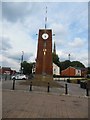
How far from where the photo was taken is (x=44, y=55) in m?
43.3

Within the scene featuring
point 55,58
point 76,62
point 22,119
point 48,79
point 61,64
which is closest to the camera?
point 22,119

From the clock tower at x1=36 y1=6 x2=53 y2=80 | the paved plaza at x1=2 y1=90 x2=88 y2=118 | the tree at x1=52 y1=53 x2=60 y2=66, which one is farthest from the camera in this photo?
the tree at x1=52 y1=53 x2=60 y2=66

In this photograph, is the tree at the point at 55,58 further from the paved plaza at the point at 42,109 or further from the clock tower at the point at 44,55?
the paved plaza at the point at 42,109

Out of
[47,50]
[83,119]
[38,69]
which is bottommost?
[83,119]

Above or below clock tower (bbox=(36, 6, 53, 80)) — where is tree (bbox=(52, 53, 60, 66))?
above

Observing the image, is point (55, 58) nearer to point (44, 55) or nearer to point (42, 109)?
point (44, 55)

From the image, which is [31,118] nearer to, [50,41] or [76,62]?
[50,41]

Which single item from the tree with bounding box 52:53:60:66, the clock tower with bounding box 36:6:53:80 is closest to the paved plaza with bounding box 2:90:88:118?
the clock tower with bounding box 36:6:53:80

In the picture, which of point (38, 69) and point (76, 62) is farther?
point (76, 62)

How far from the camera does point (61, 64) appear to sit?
12488 centimetres

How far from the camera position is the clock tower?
1709 inches

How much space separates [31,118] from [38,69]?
3621cm

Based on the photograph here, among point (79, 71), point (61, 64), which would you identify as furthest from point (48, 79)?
point (61, 64)

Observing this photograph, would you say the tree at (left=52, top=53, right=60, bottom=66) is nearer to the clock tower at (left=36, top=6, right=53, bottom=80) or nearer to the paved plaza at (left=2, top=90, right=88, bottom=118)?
the clock tower at (left=36, top=6, right=53, bottom=80)
